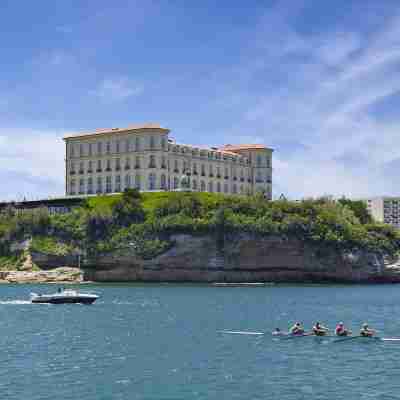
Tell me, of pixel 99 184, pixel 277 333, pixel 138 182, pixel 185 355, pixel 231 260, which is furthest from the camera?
pixel 99 184

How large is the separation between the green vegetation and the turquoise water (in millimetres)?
51022

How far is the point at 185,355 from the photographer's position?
50.7m

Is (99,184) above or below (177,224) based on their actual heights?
above

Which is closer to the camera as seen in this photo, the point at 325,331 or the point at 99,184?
the point at 325,331

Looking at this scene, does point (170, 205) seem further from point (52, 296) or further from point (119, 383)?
point (119, 383)

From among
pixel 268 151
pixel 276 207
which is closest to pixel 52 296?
pixel 276 207

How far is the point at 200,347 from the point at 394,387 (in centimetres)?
1654

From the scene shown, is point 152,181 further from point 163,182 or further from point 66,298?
point 66,298

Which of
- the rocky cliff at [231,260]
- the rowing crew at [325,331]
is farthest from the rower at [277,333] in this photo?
the rocky cliff at [231,260]

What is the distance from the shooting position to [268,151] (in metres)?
192

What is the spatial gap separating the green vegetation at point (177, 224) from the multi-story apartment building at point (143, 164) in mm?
9788

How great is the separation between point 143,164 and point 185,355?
11579cm

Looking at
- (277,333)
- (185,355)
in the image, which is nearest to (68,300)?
(277,333)

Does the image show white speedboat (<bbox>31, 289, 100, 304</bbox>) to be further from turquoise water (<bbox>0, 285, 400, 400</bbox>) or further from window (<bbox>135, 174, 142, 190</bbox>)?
window (<bbox>135, 174, 142, 190</bbox>)
